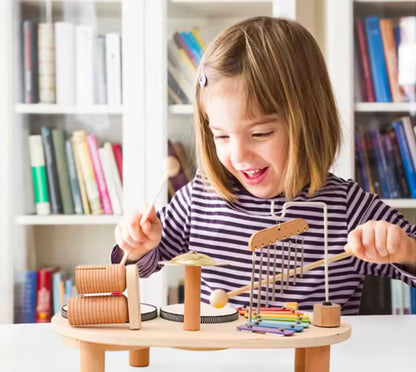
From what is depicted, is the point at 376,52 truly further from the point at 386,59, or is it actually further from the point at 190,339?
the point at 190,339

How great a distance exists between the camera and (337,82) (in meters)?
2.36

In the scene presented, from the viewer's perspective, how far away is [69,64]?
7.98 feet

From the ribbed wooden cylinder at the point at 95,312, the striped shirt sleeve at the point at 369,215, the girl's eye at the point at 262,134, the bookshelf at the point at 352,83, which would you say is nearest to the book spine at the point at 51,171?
the bookshelf at the point at 352,83

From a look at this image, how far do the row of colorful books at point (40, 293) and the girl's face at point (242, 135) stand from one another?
1497mm

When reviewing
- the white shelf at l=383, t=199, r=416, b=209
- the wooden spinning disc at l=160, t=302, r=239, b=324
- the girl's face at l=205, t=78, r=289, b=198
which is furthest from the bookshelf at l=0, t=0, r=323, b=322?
the wooden spinning disc at l=160, t=302, r=239, b=324

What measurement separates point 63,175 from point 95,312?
69.3 inches

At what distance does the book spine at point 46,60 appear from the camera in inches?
95.0

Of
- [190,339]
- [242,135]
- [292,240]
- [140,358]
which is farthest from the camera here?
[292,240]

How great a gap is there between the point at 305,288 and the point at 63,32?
1583 mm

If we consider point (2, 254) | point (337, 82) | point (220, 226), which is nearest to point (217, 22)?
point (337, 82)

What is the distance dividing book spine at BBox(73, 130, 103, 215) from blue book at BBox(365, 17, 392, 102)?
1049 millimetres

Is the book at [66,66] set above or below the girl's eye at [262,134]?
above

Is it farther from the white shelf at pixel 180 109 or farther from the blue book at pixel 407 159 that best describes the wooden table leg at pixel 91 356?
the blue book at pixel 407 159

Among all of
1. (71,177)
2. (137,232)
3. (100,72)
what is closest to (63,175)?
(71,177)
